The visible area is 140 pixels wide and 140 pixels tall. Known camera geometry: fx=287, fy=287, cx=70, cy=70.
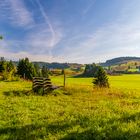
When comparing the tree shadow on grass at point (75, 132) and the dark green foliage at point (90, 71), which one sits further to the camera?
the dark green foliage at point (90, 71)

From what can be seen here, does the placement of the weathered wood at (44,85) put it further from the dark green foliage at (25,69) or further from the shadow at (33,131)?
the dark green foliage at (25,69)

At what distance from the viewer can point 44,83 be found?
26.8 meters

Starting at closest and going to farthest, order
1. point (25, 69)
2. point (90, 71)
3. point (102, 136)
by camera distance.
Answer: point (102, 136) → point (25, 69) → point (90, 71)

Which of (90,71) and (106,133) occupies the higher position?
(90,71)

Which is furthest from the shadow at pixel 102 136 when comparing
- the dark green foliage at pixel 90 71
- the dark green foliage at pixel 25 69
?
the dark green foliage at pixel 90 71

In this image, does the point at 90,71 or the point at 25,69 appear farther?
the point at 90,71

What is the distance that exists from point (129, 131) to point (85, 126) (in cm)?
189

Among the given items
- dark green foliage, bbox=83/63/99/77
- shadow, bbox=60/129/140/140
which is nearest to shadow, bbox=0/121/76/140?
shadow, bbox=60/129/140/140

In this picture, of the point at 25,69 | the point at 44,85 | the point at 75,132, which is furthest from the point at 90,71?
the point at 75,132

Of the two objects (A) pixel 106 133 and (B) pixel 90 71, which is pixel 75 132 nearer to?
(A) pixel 106 133

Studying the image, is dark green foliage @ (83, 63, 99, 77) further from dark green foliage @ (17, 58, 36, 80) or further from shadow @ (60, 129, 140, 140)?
shadow @ (60, 129, 140, 140)

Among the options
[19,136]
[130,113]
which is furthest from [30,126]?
[130,113]

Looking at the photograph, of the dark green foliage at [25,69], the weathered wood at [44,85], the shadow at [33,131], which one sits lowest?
the shadow at [33,131]

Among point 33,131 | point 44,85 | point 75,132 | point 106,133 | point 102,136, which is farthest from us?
point 44,85
